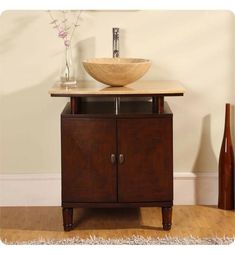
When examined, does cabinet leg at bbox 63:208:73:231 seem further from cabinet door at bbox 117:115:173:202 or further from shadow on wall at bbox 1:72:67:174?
shadow on wall at bbox 1:72:67:174

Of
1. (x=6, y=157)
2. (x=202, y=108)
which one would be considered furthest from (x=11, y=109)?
(x=202, y=108)

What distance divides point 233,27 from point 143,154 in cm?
99

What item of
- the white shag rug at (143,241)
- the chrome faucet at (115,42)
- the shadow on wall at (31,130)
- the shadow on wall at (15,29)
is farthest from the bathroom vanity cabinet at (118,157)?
the shadow on wall at (15,29)

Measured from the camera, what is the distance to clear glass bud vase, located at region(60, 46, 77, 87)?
11.7ft

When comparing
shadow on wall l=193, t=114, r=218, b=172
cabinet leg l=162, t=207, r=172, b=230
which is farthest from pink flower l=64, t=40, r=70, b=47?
cabinet leg l=162, t=207, r=172, b=230

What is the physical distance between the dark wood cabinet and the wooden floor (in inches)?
3.9

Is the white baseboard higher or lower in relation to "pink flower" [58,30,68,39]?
lower

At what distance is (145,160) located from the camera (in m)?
3.38

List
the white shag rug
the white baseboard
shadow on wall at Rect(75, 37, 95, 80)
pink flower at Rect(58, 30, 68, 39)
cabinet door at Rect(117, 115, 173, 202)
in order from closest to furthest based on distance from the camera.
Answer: the white shag rug, cabinet door at Rect(117, 115, 173, 202), pink flower at Rect(58, 30, 68, 39), shadow on wall at Rect(75, 37, 95, 80), the white baseboard

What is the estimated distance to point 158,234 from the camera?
3.37 metres

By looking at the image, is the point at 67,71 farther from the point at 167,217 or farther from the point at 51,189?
the point at 167,217

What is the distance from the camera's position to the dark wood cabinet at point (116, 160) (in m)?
3.34

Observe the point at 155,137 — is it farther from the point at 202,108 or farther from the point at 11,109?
the point at 11,109

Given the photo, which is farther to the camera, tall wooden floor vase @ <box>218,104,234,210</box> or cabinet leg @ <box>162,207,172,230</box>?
tall wooden floor vase @ <box>218,104,234,210</box>
